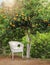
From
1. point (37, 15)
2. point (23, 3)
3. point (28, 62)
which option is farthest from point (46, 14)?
point (28, 62)

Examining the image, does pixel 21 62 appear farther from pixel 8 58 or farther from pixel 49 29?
pixel 49 29

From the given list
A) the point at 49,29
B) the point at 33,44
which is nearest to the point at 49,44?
the point at 33,44

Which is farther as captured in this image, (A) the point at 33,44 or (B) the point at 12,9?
(A) the point at 33,44

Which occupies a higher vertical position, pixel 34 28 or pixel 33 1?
pixel 33 1

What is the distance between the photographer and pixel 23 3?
9.38 m

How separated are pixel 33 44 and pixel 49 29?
161 cm

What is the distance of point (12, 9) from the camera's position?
9.55m

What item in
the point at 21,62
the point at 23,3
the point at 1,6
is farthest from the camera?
the point at 1,6

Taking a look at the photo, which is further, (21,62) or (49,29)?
(49,29)

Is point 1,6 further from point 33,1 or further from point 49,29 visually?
point 49,29

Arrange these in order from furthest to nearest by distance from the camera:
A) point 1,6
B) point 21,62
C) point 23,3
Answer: point 1,6, point 23,3, point 21,62

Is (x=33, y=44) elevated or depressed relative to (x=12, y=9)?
depressed

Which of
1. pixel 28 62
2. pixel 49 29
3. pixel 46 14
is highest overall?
pixel 46 14

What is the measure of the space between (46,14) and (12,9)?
4.69ft
